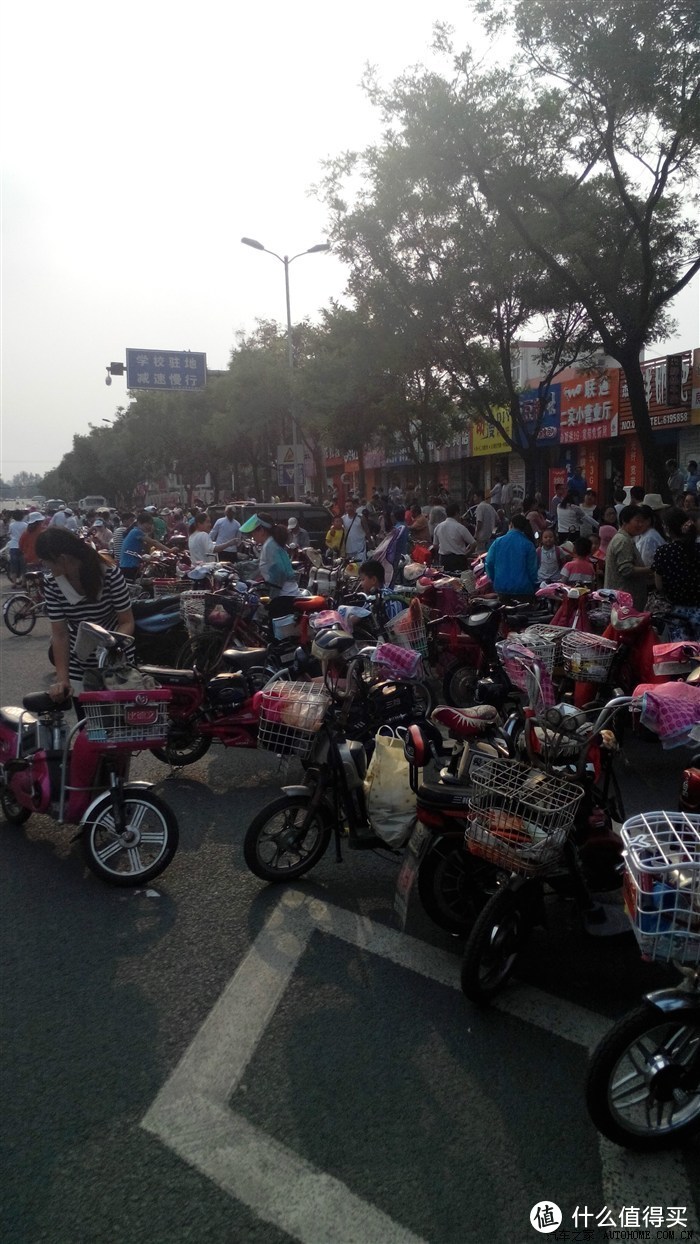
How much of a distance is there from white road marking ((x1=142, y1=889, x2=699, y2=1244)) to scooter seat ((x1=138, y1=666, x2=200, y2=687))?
A: 2.46 meters

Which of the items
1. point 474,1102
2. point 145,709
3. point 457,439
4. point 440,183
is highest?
point 440,183

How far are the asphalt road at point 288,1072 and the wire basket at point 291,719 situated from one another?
30.7 inches

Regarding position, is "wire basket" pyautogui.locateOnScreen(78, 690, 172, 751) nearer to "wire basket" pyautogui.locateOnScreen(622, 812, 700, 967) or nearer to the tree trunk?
"wire basket" pyautogui.locateOnScreen(622, 812, 700, 967)

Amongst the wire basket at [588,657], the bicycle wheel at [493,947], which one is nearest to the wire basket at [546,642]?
the wire basket at [588,657]

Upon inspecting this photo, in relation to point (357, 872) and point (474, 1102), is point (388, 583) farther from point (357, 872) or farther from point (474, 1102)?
point (474, 1102)

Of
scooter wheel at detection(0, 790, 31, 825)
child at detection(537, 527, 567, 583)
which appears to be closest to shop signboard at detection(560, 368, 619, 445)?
child at detection(537, 527, 567, 583)

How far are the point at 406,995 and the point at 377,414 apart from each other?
26.0 metres

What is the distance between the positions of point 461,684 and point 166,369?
87.9 feet

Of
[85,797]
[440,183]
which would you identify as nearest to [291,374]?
[440,183]

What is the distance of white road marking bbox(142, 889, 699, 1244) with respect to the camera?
2688mm

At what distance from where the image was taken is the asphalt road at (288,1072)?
2.72 metres

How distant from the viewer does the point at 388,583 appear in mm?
12008

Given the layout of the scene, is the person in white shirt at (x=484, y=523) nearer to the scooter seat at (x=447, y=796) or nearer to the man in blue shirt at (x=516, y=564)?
the man in blue shirt at (x=516, y=564)

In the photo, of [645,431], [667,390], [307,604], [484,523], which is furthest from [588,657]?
[667,390]
